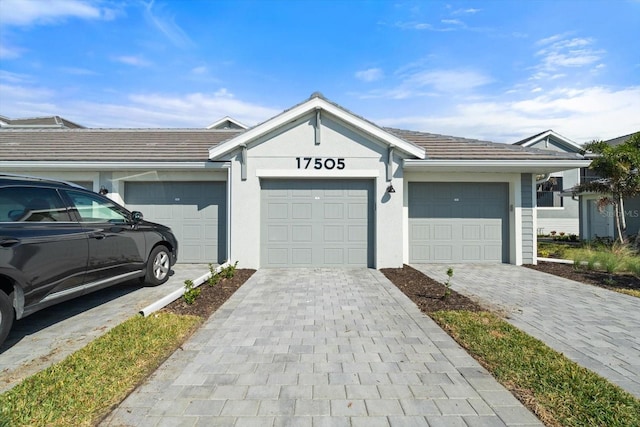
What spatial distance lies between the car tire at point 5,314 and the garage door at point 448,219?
8.68 metres

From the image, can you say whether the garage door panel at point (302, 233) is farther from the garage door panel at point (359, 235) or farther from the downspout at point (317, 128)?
the downspout at point (317, 128)

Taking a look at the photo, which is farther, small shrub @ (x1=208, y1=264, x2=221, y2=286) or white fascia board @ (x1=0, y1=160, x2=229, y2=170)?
white fascia board @ (x1=0, y1=160, x2=229, y2=170)

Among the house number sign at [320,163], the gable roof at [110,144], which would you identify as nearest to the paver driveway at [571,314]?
the house number sign at [320,163]

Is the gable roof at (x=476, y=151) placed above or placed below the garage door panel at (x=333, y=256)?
above

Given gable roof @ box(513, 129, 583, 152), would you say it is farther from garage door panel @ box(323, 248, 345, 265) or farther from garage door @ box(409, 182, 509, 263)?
garage door panel @ box(323, 248, 345, 265)

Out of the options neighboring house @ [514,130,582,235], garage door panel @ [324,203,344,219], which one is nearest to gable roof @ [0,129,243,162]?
garage door panel @ [324,203,344,219]

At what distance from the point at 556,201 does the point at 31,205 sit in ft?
86.2

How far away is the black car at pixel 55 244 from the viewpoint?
12.2 feet

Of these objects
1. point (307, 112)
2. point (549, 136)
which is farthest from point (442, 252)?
point (549, 136)

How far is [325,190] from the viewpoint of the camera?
9.13 meters

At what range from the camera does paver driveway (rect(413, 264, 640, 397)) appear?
3.66 meters

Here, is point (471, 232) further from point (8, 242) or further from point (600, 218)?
point (600, 218)

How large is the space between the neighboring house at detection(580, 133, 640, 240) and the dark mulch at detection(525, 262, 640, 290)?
29.5 ft

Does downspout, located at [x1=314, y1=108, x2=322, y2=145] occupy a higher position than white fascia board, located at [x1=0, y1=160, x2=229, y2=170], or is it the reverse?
downspout, located at [x1=314, y1=108, x2=322, y2=145]
